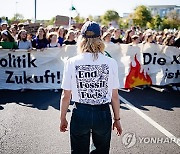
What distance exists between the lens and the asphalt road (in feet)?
15.1

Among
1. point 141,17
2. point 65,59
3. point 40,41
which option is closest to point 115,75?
point 65,59

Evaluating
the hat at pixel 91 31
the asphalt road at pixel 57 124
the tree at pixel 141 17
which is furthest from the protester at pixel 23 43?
the tree at pixel 141 17

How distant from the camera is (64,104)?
119 inches

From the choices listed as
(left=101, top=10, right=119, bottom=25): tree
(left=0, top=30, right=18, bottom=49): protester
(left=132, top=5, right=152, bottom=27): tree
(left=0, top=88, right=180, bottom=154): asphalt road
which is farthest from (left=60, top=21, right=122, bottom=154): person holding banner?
(left=101, top=10, right=119, bottom=25): tree

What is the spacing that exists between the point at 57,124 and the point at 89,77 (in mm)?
3131

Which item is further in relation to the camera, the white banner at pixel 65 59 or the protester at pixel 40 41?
the protester at pixel 40 41

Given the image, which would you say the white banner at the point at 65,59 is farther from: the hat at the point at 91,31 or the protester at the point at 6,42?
the hat at the point at 91,31

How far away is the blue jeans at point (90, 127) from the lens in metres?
2.89

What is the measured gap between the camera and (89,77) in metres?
2.87

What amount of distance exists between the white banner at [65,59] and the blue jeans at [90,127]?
6.10 m

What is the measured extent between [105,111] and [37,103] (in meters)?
4.65

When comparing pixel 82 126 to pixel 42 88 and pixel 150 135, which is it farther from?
pixel 42 88

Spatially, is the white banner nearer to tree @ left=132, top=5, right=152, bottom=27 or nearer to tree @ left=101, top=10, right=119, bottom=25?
tree @ left=132, top=5, right=152, bottom=27

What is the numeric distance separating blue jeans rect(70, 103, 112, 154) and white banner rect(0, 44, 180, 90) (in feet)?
20.0
